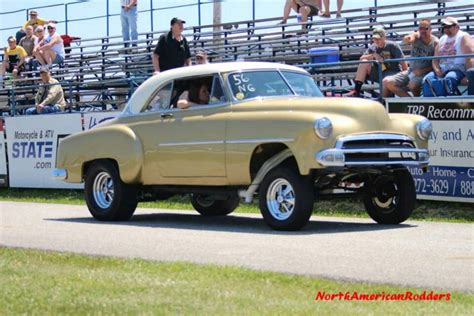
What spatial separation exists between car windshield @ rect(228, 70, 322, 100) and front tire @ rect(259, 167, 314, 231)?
4.08 ft

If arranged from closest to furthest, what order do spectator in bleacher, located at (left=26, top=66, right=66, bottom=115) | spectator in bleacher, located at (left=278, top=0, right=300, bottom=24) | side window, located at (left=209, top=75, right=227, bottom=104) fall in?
side window, located at (left=209, top=75, right=227, bottom=104) → spectator in bleacher, located at (left=26, top=66, right=66, bottom=115) → spectator in bleacher, located at (left=278, top=0, right=300, bottom=24)

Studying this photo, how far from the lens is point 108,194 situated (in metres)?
14.5

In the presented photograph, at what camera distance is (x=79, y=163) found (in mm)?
14852

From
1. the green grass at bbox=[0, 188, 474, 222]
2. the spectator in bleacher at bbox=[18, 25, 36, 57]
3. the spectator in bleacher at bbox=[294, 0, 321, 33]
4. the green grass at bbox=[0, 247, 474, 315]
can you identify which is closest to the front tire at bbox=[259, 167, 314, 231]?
the green grass at bbox=[0, 247, 474, 315]

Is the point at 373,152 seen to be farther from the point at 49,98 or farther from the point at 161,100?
the point at 49,98

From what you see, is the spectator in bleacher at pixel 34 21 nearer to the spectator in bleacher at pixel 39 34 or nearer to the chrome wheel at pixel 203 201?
the spectator in bleacher at pixel 39 34

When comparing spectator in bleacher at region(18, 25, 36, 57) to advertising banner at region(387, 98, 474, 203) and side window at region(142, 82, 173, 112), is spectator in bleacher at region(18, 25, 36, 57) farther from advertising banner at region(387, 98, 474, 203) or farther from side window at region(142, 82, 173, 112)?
advertising banner at region(387, 98, 474, 203)

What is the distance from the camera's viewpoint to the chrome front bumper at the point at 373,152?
11.6 meters

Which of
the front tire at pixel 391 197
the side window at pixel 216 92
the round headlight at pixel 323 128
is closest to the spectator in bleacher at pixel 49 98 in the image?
the side window at pixel 216 92

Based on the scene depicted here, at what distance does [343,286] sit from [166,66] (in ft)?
33.1

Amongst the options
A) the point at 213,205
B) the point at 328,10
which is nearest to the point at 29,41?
the point at 328,10

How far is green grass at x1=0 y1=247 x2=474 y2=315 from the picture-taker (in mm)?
7113

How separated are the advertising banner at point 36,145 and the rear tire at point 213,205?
20.2ft

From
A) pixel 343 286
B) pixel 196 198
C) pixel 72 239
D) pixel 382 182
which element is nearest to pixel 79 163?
pixel 196 198
